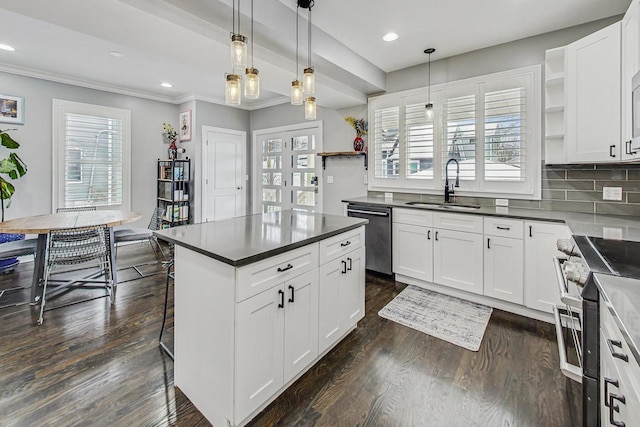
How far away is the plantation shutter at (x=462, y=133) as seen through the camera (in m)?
3.47

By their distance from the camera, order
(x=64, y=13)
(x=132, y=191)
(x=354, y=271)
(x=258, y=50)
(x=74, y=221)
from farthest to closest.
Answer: (x=132, y=191)
(x=74, y=221)
(x=258, y=50)
(x=354, y=271)
(x=64, y=13)

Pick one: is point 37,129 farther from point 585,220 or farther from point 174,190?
point 585,220

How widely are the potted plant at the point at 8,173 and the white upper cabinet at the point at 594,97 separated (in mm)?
6253

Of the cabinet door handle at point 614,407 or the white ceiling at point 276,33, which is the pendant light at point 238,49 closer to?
the white ceiling at point 276,33

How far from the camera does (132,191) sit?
536 cm

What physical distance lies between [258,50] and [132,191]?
4047mm

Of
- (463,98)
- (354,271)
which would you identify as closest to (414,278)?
(354,271)

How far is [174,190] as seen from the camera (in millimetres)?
5316

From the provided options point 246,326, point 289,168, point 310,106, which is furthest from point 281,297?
point 289,168

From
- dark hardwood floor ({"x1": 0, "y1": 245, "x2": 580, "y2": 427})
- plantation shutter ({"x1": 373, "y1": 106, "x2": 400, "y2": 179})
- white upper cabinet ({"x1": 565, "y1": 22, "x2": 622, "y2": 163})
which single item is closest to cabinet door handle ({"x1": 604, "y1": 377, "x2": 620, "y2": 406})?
dark hardwood floor ({"x1": 0, "y1": 245, "x2": 580, "y2": 427})

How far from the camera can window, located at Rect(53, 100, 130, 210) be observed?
4.54m

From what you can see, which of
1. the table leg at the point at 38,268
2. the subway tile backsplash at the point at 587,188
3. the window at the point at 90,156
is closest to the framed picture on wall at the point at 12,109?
the window at the point at 90,156

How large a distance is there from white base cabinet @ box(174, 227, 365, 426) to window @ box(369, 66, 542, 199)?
2342 mm

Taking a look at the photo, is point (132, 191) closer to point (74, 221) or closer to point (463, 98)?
point (74, 221)
